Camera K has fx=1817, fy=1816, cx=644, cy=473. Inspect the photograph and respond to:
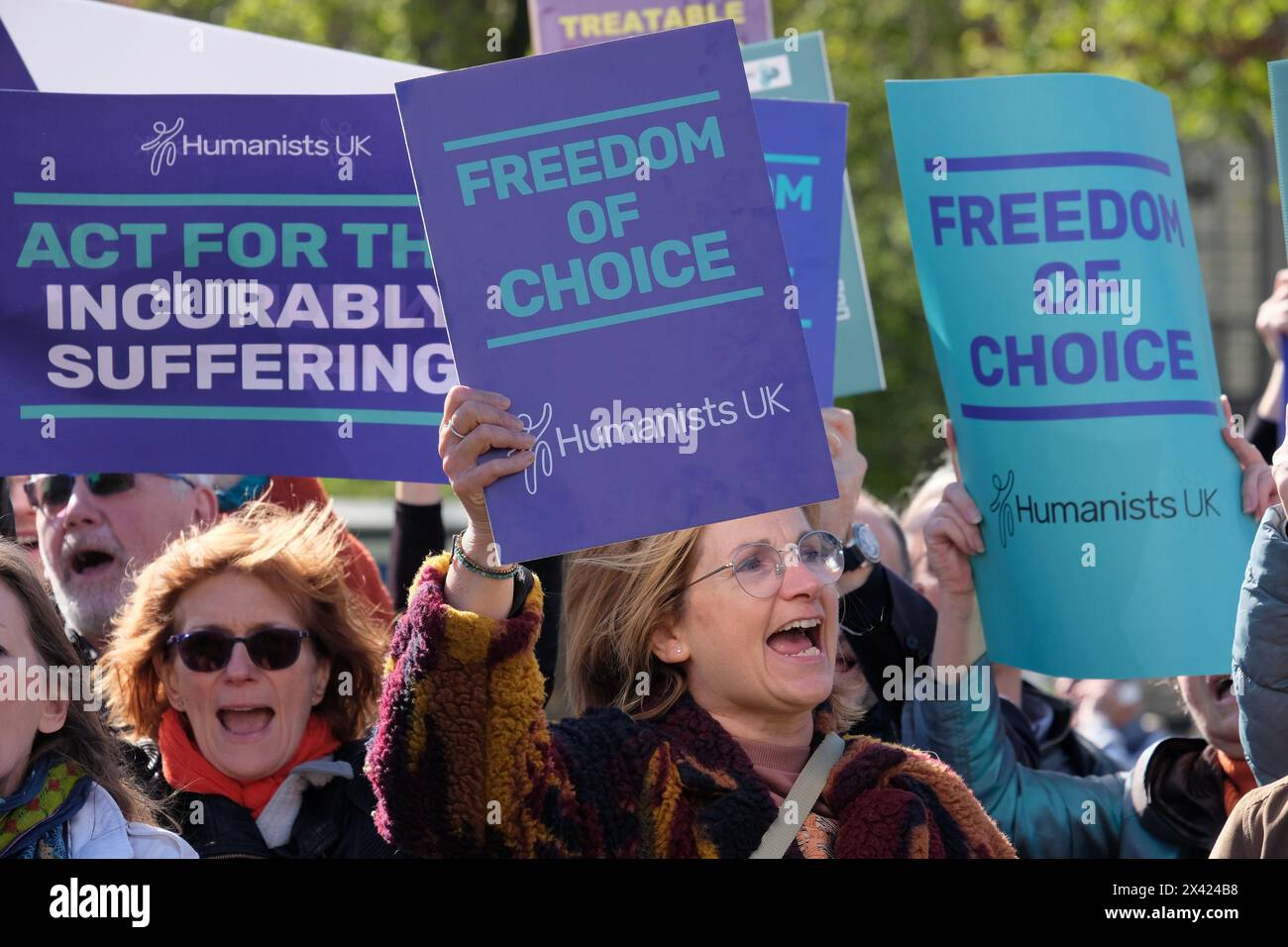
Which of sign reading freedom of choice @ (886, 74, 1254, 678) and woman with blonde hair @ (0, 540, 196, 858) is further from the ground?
sign reading freedom of choice @ (886, 74, 1254, 678)

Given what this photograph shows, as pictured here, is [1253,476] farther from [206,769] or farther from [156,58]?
[156,58]

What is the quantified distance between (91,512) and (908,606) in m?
1.75

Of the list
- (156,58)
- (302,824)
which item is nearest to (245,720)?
(302,824)

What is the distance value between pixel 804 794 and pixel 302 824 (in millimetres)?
1035

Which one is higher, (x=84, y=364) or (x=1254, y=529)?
(x=84, y=364)

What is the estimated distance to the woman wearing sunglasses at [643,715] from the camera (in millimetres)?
2611

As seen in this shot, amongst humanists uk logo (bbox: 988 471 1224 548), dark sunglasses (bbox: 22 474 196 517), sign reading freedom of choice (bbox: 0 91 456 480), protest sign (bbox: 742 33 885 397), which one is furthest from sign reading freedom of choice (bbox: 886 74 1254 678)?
dark sunglasses (bbox: 22 474 196 517)

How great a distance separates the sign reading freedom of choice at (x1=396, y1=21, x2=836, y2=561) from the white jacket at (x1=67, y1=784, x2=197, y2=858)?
2.57 feet

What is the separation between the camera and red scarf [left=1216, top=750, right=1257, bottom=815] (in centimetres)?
342

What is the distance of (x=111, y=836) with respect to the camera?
2.75 meters

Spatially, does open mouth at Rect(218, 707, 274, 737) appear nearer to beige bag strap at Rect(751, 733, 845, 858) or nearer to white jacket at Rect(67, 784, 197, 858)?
white jacket at Rect(67, 784, 197, 858)

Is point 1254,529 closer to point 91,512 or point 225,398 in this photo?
point 225,398
